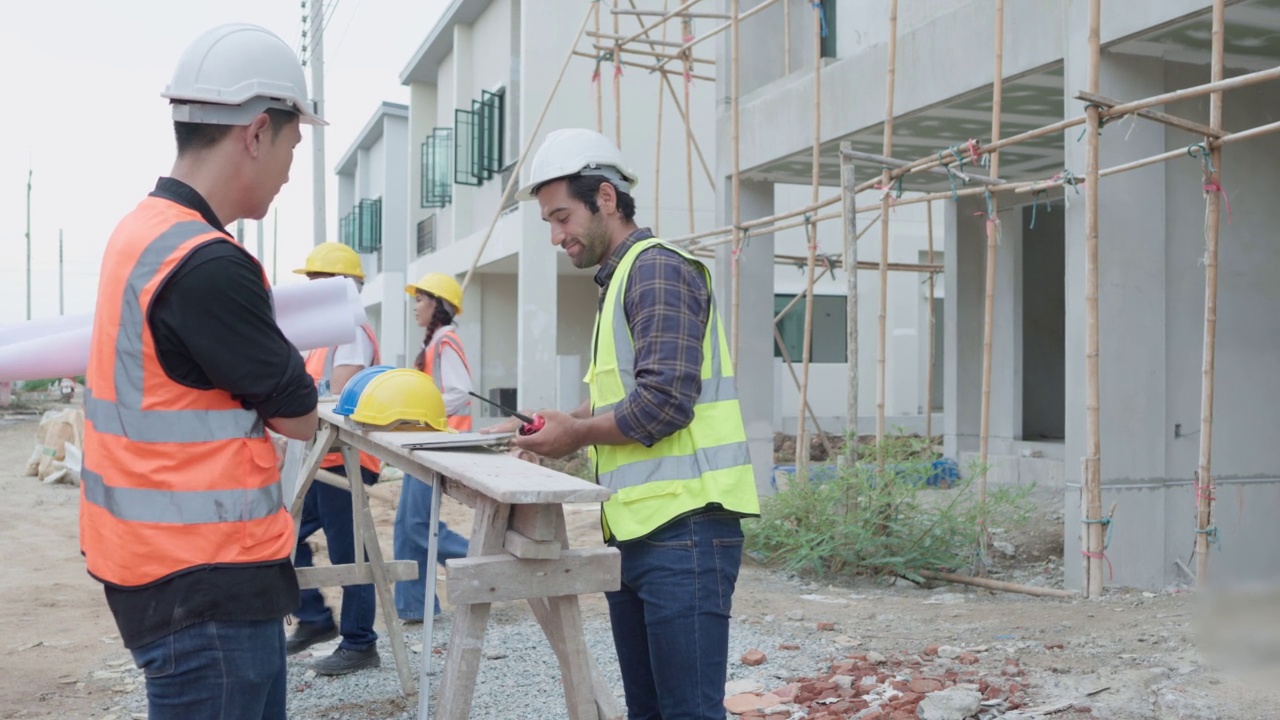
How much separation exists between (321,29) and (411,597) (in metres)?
15.9

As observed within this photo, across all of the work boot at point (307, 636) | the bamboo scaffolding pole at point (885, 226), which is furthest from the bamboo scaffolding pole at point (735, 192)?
the work boot at point (307, 636)

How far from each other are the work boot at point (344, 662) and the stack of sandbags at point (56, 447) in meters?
10.9

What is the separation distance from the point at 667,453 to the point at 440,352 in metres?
3.47

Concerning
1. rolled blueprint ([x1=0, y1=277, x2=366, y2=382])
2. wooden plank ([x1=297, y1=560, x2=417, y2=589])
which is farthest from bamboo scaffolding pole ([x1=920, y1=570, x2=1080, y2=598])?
rolled blueprint ([x1=0, y1=277, x2=366, y2=382])

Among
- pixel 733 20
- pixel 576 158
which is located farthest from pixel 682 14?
pixel 576 158

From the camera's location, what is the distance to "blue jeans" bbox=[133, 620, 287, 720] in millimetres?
1951

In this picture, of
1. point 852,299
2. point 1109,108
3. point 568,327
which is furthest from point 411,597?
point 568,327

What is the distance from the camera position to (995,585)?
6879 mm

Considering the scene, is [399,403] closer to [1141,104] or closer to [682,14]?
[1141,104]

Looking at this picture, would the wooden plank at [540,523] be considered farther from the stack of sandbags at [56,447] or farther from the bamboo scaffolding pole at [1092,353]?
the stack of sandbags at [56,447]

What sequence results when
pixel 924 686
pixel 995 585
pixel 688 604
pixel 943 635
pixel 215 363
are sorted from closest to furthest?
pixel 215 363
pixel 688 604
pixel 924 686
pixel 943 635
pixel 995 585

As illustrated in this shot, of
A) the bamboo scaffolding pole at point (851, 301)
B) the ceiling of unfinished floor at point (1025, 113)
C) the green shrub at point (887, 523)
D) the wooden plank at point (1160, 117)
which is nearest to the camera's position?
the wooden plank at point (1160, 117)

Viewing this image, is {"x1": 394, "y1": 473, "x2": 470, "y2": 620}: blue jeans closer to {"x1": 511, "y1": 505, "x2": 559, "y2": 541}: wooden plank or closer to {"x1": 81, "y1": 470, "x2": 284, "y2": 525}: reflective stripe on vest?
{"x1": 511, "y1": 505, "x2": 559, "y2": 541}: wooden plank

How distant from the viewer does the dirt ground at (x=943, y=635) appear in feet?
14.3
